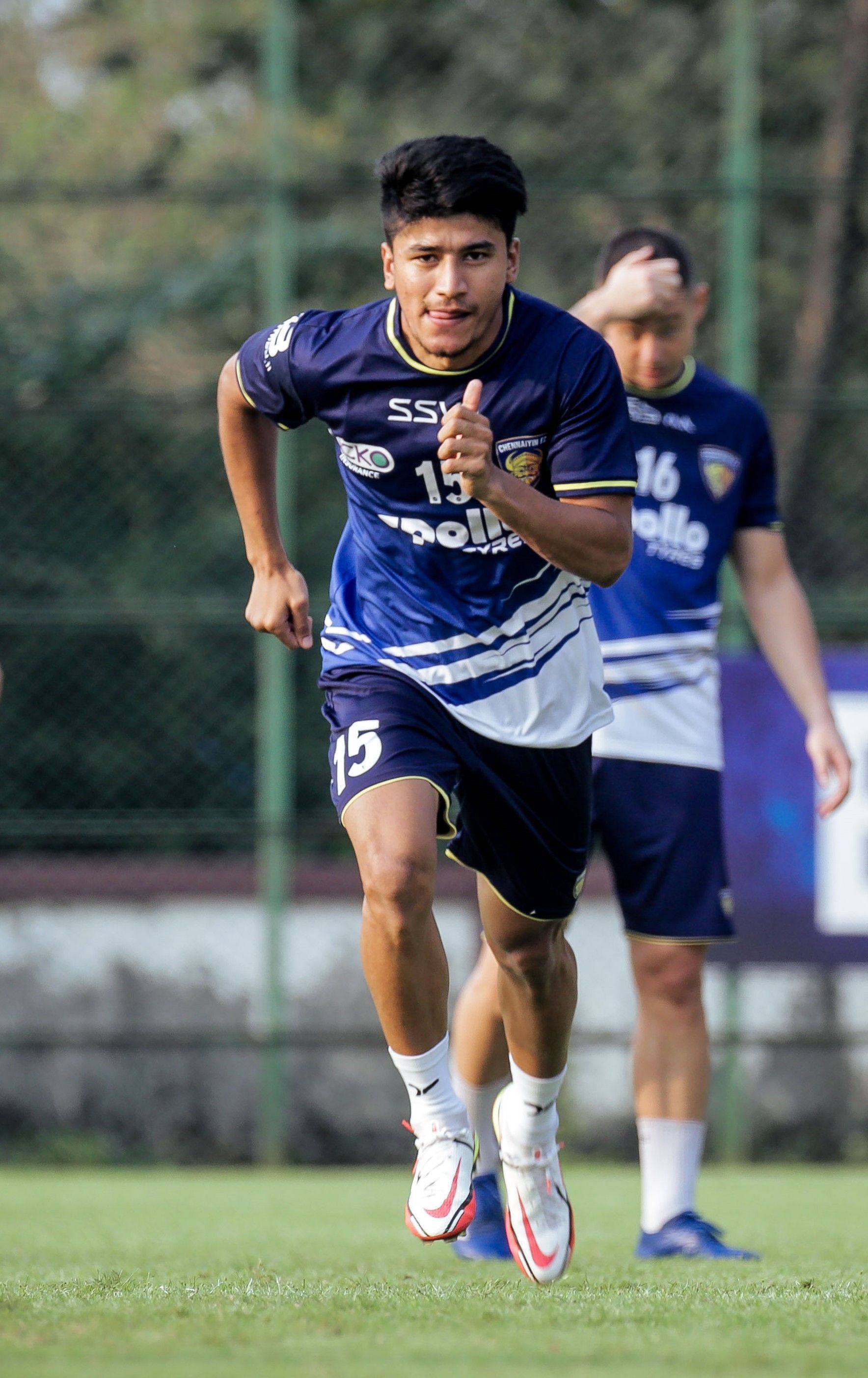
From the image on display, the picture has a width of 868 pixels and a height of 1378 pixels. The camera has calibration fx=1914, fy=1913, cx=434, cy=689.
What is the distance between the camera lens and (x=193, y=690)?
8.87m

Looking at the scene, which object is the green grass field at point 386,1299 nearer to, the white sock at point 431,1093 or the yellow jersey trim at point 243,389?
the white sock at point 431,1093

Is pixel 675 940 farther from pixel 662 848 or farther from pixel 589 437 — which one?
pixel 589 437

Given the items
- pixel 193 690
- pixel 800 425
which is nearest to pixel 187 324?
pixel 193 690

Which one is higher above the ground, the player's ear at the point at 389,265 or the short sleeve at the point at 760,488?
the player's ear at the point at 389,265

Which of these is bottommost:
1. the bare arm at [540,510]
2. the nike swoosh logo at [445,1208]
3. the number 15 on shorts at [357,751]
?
the nike swoosh logo at [445,1208]

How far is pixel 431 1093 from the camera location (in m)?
3.64

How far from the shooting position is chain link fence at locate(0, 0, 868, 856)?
28.6 feet

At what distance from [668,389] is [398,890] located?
209 cm

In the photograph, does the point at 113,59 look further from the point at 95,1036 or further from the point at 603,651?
the point at 603,651

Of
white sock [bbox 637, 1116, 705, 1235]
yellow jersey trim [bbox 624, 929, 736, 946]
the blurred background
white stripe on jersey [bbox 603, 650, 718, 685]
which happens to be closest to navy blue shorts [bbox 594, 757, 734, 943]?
yellow jersey trim [bbox 624, 929, 736, 946]

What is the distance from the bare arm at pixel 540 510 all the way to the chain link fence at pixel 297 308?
5002mm

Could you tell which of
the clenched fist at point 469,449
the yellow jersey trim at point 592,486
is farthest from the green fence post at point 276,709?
the clenched fist at point 469,449

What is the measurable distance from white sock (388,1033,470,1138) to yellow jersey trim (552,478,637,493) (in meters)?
1.08

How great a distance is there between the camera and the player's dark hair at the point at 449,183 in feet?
11.7
